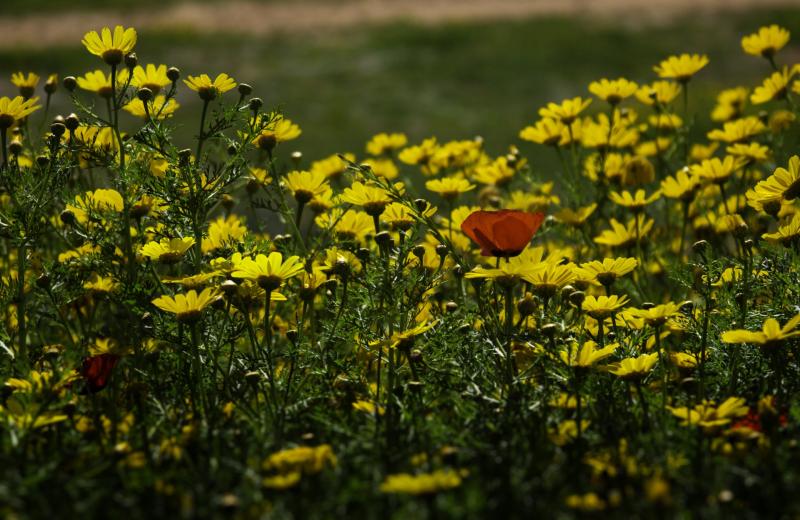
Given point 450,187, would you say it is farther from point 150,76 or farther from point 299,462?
point 299,462

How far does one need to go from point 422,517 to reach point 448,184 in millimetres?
1174

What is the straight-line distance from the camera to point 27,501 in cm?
143

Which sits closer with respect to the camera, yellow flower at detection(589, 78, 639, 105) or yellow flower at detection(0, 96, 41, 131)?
yellow flower at detection(0, 96, 41, 131)

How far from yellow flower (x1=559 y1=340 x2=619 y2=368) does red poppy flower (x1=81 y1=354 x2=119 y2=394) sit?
2.77ft

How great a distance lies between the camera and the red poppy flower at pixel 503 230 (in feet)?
5.45

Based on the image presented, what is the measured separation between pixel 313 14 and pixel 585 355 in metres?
17.5

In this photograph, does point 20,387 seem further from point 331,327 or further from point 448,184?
point 448,184

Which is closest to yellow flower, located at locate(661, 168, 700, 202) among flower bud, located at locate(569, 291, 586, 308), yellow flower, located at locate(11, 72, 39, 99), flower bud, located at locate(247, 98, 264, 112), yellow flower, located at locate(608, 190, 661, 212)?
yellow flower, located at locate(608, 190, 661, 212)

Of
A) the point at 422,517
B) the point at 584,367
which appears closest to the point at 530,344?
the point at 584,367

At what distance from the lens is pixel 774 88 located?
2582mm

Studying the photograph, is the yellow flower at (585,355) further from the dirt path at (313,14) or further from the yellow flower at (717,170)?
the dirt path at (313,14)

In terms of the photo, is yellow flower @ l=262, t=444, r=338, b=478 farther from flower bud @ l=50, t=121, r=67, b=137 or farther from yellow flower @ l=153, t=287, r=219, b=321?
flower bud @ l=50, t=121, r=67, b=137

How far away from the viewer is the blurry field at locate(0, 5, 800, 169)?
10.1 m

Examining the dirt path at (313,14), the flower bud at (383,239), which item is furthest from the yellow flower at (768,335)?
the dirt path at (313,14)
